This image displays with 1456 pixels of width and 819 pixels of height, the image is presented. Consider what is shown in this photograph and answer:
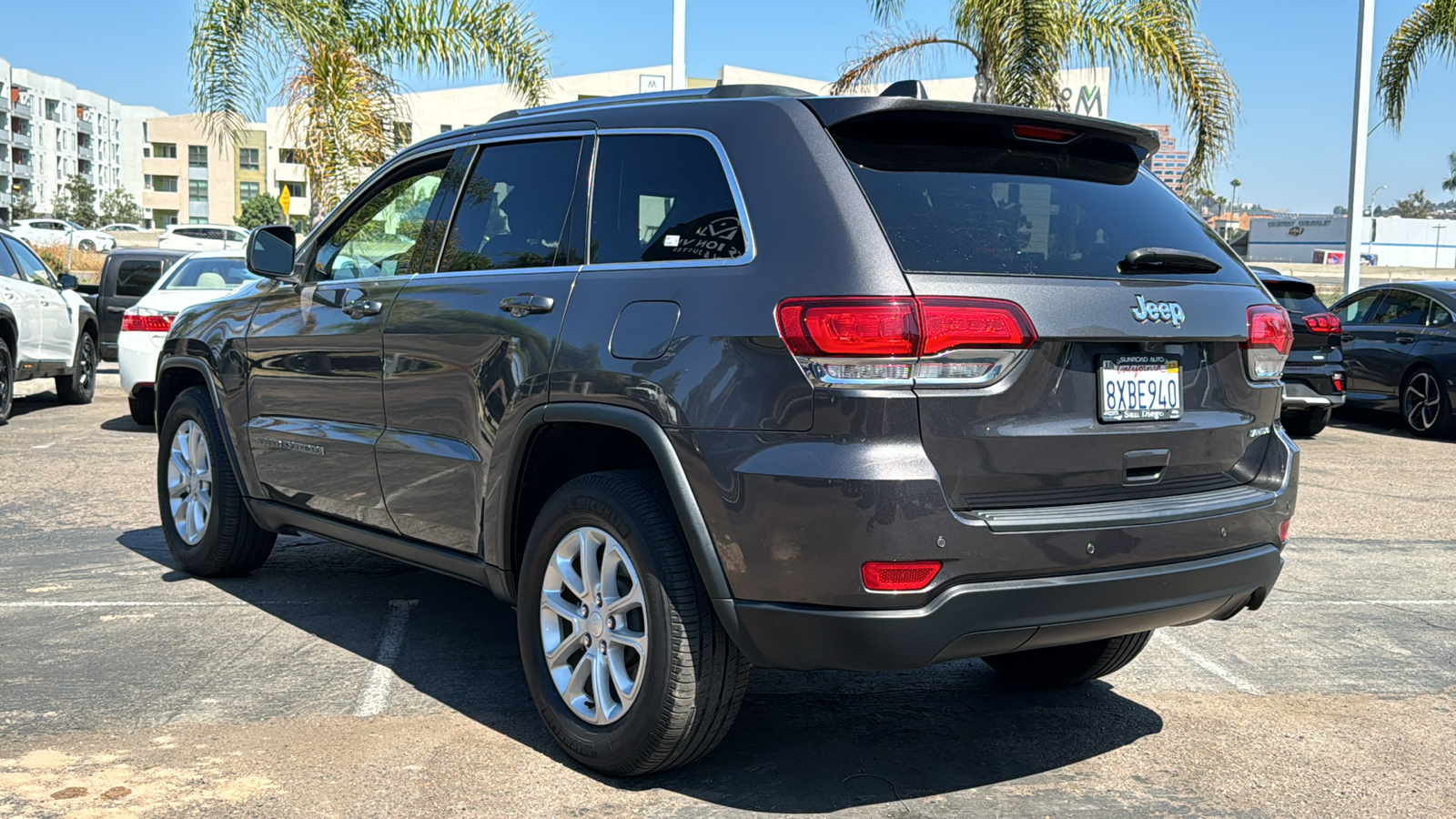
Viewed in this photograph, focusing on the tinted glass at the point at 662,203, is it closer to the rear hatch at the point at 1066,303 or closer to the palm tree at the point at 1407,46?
the rear hatch at the point at 1066,303

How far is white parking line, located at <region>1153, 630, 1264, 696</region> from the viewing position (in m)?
4.89

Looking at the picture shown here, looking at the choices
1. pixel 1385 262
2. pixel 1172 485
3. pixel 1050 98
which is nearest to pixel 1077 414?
pixel 1172 485

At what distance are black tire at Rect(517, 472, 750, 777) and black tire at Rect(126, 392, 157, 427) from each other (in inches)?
368

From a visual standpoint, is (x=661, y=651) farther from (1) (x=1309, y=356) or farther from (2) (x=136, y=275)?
(2) (x=136, y=275)

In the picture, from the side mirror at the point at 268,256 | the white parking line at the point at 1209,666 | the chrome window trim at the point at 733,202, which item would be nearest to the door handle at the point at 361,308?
the side mirror at the point at 268,256

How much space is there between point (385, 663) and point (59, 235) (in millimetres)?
67018

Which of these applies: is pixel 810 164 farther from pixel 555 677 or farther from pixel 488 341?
pixel 555 677

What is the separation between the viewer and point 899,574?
10.7 feet

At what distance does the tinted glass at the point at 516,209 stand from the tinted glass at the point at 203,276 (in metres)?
8.61

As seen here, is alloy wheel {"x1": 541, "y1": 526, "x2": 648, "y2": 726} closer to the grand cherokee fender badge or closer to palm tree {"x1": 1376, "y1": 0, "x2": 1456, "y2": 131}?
the grand cherokee fender badge

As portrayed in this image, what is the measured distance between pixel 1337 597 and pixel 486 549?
13.6 feet

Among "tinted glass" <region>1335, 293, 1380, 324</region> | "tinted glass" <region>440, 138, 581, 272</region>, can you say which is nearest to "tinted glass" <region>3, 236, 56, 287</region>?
"tinted glass" <region>440, 138, 581, 272</region>

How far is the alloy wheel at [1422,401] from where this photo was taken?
1348 cm

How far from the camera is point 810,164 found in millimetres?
3584
